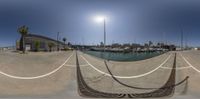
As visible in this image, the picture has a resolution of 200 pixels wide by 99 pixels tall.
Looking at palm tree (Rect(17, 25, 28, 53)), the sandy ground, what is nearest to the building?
palm tree (Rect(17, 25, 28, 53))

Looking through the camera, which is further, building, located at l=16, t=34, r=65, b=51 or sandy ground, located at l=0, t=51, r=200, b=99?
building, located at l=16, t=34, r=65, b=51

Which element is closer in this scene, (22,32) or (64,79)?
(22,32)

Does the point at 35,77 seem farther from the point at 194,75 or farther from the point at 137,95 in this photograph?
the point at 194,75

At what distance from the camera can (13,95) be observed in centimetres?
430

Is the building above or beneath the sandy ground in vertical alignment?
above

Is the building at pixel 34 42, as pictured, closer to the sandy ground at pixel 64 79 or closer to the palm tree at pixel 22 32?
the palm tree at pixel 22 32

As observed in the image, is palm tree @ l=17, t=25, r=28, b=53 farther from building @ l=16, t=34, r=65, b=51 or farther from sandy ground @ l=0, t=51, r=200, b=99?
sandy ground @ l=0, t=51, r=200, b=99

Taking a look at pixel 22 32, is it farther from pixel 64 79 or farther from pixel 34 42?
pixel 64 79

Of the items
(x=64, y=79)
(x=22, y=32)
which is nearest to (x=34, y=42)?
(x=22, y=32)

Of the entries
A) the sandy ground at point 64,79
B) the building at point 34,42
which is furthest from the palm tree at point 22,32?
the sandy ground at point 64,79

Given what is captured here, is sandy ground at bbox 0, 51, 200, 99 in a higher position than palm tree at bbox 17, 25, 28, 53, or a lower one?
lower

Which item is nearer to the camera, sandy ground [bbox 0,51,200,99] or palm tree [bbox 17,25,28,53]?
sandy ground [bbox 0,51,200,99]

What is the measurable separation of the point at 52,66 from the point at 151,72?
3.24 metres

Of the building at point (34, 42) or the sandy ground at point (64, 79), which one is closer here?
the sandy ground at point (64, 79)
